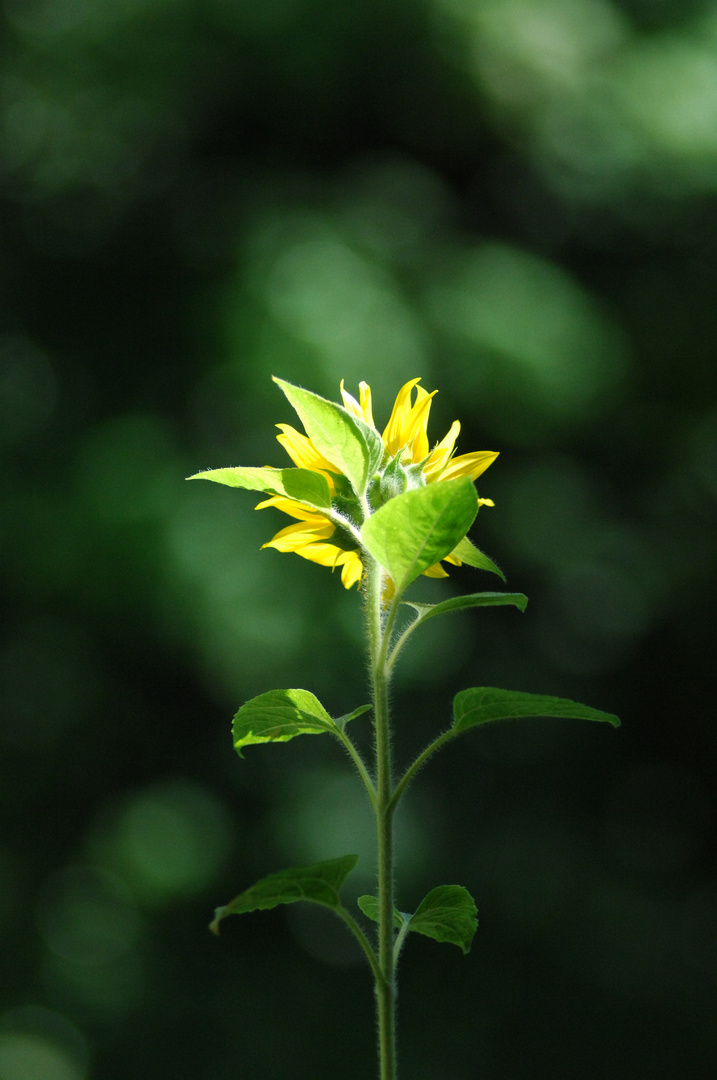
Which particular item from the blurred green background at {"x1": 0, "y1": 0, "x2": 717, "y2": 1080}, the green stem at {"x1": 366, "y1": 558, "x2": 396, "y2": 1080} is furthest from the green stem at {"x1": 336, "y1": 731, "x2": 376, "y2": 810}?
the blurred green background at {"x1": 0, "y1": 0, "x2": 717, "y2": 1080}

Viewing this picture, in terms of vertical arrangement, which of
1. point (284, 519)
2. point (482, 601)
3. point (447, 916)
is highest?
A: point (284, 519)

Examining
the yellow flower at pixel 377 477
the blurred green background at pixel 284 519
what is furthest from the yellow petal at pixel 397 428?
the blurred green background at pixel 284 519

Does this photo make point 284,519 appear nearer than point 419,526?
No

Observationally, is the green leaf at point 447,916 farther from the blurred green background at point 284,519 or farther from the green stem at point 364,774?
the blurred green background at point 284,519

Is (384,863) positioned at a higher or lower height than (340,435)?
lower

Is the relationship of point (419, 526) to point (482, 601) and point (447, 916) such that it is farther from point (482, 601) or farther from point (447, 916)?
point (447, 916)

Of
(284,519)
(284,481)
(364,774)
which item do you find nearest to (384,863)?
(364,774)

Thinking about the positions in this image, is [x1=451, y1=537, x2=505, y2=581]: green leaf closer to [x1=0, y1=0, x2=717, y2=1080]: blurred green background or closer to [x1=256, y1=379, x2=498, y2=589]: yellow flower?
[x1=256, y1=379, x2=498, y2=589]: yellow flower
